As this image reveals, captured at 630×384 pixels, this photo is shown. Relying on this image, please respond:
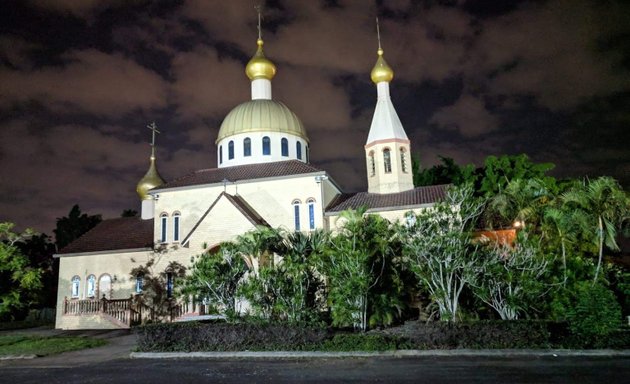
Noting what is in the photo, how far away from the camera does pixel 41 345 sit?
1950 cm

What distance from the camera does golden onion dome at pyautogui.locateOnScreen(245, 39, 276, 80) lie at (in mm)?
36719

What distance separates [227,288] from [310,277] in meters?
3.42

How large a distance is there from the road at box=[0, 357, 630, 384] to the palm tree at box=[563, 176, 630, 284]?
665 centimetres

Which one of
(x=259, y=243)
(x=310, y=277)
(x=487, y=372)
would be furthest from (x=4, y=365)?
(x=487, y=372)

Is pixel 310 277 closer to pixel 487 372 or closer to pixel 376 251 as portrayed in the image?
pixel 376 251

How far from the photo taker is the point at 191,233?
26531 mm

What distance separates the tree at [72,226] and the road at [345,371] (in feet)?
128

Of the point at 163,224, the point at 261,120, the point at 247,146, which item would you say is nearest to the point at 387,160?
the point at 261,120

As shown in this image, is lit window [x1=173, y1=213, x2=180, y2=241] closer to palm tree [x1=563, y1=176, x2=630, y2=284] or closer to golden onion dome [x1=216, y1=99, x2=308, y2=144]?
golden onion dome [x1=216, y1=99, x2=308, y2=144]

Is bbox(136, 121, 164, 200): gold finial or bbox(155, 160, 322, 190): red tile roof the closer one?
bbox(155, 160, 322, 190): red tile roof

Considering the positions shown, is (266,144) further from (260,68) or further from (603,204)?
(603,204)

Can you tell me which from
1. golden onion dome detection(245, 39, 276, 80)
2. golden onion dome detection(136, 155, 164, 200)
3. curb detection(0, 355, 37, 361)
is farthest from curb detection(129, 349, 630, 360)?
golden onion dome detection(245, 39, 276, 80)

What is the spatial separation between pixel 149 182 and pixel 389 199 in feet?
67.4

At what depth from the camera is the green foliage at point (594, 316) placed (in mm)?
14836
